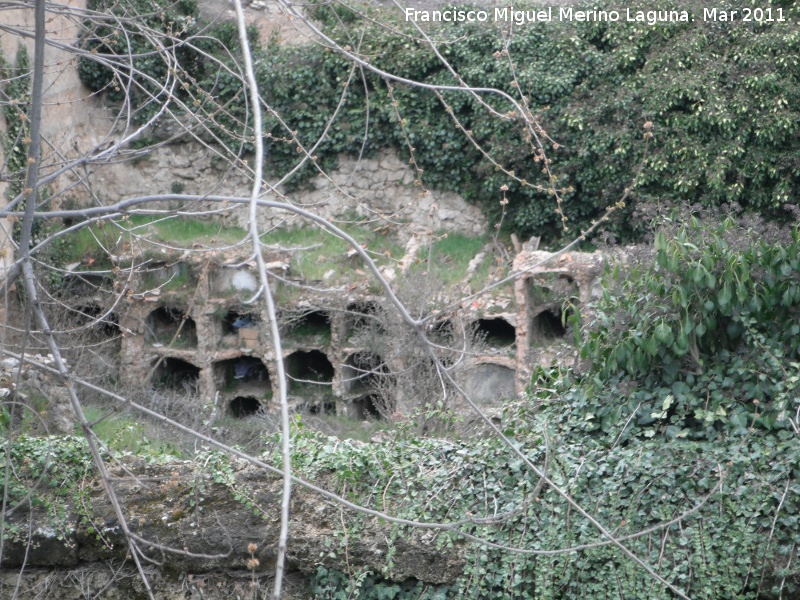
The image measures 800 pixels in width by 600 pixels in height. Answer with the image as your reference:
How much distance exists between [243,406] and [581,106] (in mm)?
6989

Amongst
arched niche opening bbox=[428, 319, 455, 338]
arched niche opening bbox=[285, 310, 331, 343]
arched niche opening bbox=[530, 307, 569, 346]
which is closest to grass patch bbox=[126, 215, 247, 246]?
arched niche opening bbox=[285, 310, 331, 343]

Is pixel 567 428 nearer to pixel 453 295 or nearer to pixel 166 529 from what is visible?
pixel 166 529

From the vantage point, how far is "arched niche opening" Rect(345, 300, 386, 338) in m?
12.0

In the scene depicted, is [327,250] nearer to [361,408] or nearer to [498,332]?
[361,408]

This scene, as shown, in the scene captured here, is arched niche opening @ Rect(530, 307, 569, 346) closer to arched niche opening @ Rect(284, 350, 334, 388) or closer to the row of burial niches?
the row of burial niches

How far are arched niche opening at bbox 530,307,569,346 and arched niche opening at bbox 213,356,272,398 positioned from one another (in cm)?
418

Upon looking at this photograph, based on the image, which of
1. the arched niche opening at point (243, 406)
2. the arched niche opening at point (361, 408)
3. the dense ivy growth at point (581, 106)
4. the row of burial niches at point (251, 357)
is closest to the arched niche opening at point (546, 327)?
the dense ivy growth at point (581, 106)

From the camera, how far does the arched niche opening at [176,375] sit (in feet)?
43.5

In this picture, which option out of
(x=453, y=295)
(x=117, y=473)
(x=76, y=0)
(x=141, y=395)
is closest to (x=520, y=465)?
(x=117, y=473)

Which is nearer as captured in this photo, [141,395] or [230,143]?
[141,395]

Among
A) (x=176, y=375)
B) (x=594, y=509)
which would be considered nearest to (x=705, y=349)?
(x=594, y=509)

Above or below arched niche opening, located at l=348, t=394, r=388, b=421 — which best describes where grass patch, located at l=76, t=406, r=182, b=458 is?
above

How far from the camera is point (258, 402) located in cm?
1380

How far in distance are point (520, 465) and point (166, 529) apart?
1.94 meters
